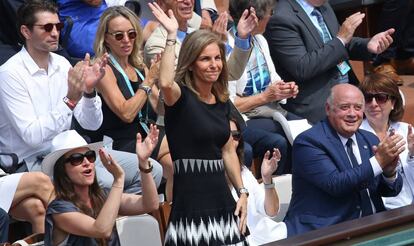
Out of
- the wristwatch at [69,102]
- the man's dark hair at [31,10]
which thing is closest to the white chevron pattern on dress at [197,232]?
the wristwatch at [69,102]

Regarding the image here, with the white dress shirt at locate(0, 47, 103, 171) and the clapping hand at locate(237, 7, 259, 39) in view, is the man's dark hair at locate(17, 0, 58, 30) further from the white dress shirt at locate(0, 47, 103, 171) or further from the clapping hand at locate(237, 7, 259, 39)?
the clapping hand at locate(237, 7, 259, 39)

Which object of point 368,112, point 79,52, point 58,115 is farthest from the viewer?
point 79,52

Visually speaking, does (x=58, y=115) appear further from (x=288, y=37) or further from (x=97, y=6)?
(x=288, y=37)

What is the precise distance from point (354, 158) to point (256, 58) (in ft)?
5.71

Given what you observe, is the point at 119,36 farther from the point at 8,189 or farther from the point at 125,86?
the point at 8,189

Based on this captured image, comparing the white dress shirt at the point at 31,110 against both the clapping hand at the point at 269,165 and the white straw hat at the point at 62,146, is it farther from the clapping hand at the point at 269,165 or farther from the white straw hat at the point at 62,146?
the clapping hand at the point at 269,165

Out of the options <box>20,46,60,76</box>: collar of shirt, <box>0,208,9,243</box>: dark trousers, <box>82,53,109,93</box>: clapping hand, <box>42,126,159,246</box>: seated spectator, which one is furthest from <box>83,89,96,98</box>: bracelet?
<box>0,208,9,243</box>: dark trousers

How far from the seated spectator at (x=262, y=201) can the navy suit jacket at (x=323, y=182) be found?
10 cm

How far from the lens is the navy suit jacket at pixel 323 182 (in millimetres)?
6387

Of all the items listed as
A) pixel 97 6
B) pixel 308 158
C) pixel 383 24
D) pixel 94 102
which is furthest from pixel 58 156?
pixel 383 24

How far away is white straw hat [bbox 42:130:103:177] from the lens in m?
5.98

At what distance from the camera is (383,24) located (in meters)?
10.7

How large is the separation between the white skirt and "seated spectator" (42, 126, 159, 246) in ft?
1.47

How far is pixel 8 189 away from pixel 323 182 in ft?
5.96
